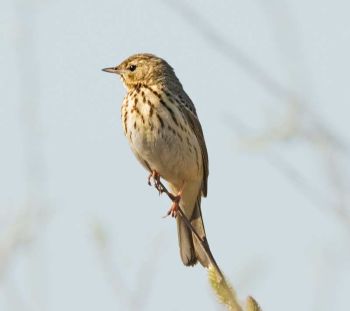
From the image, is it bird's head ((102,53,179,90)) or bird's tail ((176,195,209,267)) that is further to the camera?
bird's head ((102,53,179,90))

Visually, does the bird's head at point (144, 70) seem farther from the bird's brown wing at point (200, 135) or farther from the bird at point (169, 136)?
the bird's brown wing at point (200, 135)

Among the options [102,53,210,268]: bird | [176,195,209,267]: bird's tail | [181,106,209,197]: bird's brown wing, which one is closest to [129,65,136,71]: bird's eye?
[102,53,210,268]: bird

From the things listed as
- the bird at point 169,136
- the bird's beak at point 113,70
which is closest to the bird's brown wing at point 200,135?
the bird at point 169,136

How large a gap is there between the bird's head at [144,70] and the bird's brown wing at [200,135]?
1.59 feet

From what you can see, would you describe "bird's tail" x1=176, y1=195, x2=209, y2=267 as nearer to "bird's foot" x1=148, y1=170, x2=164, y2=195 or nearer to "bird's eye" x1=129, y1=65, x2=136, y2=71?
"bird's foot" x1=148, y1=170, x2=164, y2=195

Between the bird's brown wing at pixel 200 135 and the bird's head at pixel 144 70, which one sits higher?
the bird's head at pixel 144 70

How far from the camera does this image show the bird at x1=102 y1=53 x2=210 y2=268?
724 cm

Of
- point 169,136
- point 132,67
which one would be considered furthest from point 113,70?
point 169,136

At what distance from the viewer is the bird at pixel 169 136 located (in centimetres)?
724

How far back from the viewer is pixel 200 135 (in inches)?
313

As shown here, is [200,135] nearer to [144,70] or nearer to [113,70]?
[144,70]

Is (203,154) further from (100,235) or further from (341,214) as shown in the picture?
(341,214)

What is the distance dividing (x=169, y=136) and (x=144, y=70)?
1164 millimetres

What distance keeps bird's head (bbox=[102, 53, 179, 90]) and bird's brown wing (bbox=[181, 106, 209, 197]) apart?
0.49 m
